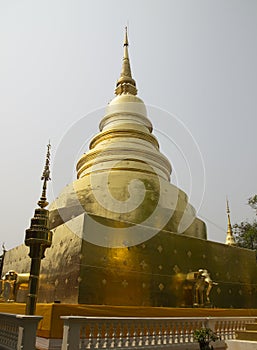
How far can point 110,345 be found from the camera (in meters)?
6.34

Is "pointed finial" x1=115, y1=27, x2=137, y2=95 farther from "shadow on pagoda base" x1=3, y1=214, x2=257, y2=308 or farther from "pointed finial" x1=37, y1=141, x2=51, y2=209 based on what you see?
"pointed finial" x1=37, y1=141, x2=51, y2=209

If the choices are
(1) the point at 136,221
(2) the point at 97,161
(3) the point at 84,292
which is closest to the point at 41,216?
(3) the point at 84,292

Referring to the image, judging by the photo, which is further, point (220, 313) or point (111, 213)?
point (111, 213)

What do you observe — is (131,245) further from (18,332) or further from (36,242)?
(18,332)

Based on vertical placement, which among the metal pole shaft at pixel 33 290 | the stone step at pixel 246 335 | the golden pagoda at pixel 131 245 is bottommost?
the stone step at pixel 246 335

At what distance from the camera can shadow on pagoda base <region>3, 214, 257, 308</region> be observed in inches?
352

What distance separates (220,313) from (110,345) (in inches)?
189

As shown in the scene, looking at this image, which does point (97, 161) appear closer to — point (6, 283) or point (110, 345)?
point (6, 283)

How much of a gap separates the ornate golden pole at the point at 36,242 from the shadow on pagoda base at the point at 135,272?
178 centimetres

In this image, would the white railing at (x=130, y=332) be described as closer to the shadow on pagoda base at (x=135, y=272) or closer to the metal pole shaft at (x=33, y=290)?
the metal pole shaft at (x=33, y=290)

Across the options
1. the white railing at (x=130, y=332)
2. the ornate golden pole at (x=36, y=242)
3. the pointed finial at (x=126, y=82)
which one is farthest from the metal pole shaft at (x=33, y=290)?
the pointed finial at (x=126, y=82)

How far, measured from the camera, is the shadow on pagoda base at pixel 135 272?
8.95 meters

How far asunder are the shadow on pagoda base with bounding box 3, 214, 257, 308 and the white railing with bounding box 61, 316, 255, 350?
1.99 meters

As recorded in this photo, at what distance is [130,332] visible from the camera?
6.73 m
